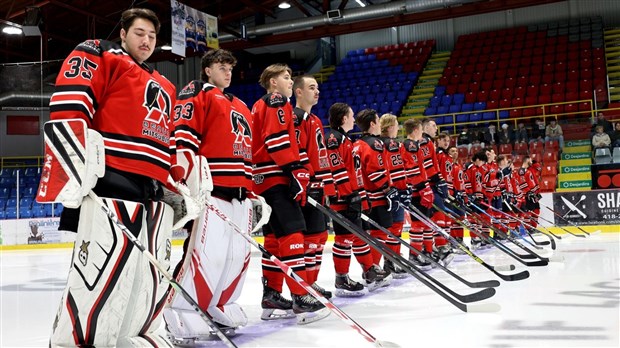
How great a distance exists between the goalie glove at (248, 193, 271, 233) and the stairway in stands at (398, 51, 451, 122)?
12.5 m

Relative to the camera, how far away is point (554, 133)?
11.2 m

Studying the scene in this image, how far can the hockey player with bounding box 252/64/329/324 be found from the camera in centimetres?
314

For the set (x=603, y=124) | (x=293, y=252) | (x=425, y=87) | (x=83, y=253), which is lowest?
(x=293, y=252)

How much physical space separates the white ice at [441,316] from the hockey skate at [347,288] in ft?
0.36

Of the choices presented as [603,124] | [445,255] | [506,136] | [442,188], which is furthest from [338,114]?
[603,124]

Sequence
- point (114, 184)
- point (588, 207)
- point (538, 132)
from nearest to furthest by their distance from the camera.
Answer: point (114, 184) < point (588, 207) < point (538, 132)

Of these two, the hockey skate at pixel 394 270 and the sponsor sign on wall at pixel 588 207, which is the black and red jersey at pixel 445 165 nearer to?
the hockey skate at pixel 394 270

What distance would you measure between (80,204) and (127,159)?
22cm

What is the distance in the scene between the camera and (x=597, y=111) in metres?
12.1

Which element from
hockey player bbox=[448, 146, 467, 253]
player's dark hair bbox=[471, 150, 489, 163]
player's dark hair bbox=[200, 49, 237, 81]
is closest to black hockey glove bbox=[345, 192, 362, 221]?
player's dark hair bbox=[200, 49, 237, 81]

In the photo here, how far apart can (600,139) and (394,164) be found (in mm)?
7063

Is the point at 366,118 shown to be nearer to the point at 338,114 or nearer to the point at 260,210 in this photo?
the point at 338,114

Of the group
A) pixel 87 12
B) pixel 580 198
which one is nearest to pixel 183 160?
pixel 580 198

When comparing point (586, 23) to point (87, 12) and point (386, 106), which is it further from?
point (87, 12)
